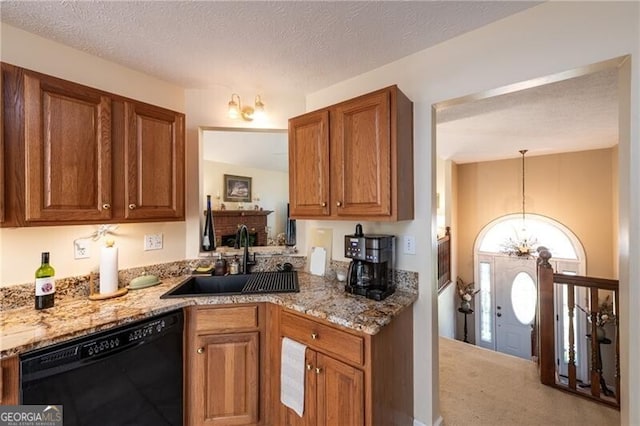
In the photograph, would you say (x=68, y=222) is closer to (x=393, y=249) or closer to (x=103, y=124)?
(x=103, y=124)

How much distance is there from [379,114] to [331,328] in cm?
120

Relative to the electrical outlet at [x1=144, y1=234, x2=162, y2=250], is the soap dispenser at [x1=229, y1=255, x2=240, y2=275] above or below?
below

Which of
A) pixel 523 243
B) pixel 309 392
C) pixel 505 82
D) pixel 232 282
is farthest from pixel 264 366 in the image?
pixel 523 243

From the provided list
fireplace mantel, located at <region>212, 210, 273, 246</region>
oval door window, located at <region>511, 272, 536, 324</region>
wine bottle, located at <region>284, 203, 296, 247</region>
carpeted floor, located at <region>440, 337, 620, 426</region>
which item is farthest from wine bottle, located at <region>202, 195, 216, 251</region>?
oval door window, located at <region>511, 272, 536, 324</region>

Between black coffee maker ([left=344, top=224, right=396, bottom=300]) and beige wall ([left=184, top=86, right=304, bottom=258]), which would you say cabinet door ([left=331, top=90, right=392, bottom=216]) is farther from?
beige wall ([left=184, top=86, right=304, bottom=258])

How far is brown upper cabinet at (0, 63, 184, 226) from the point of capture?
4.17ft

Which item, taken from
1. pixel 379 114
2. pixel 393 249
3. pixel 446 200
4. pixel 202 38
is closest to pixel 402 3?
pixel 379 114

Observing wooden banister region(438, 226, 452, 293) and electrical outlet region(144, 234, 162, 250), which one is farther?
wooden banister region(438, 226, 452, 293)

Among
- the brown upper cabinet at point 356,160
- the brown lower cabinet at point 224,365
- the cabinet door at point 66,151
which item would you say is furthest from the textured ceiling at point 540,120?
the cabinet door at point 66,151

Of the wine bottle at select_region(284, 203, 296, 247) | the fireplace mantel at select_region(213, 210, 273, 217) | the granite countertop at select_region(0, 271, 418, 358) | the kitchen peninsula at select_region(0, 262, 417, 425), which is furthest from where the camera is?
the fireplace mantel at select_region(213, 210, 273, 217)

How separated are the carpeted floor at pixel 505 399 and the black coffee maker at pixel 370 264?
1.15 m

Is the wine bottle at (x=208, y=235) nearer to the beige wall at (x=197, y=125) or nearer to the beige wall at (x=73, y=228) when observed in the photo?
the beige wall at (x=197, y=125)

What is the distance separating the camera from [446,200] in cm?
503

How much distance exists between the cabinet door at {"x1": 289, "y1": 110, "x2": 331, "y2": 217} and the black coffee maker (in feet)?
0.97
